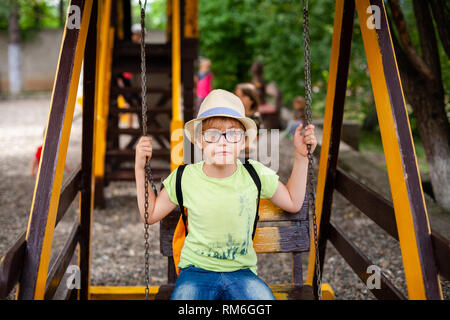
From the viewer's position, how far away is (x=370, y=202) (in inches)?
95.7

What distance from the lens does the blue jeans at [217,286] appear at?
6.34 ft

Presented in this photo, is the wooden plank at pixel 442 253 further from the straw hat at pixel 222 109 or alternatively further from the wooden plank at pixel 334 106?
the wooden plank at pixel 334 106

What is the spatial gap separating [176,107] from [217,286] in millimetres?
3592

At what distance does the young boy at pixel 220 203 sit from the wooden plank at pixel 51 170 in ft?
1.10

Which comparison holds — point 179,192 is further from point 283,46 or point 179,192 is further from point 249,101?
point 283,46

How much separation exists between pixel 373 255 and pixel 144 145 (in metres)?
2.98

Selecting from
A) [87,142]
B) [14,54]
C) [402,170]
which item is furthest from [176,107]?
[14,54]

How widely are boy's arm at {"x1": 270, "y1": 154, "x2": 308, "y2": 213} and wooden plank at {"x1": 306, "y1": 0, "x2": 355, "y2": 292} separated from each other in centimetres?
72

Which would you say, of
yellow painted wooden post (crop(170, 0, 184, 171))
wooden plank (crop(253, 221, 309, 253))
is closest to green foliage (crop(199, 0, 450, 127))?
yellow painted wooden post (crop(170, 0, 184, 171))

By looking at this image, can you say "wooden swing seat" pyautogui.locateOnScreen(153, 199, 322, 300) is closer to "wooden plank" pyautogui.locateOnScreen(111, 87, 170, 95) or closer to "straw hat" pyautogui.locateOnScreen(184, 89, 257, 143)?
"straw hat" pyautogui.locateOnScreen(184, 89, 257, 143)

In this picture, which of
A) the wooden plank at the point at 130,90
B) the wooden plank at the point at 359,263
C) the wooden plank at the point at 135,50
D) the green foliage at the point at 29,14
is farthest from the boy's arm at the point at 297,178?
the green foliage at the point at 29,14

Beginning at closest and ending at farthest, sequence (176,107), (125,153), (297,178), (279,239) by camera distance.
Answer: (297,178), (279,239), (176,107), (125,153)
